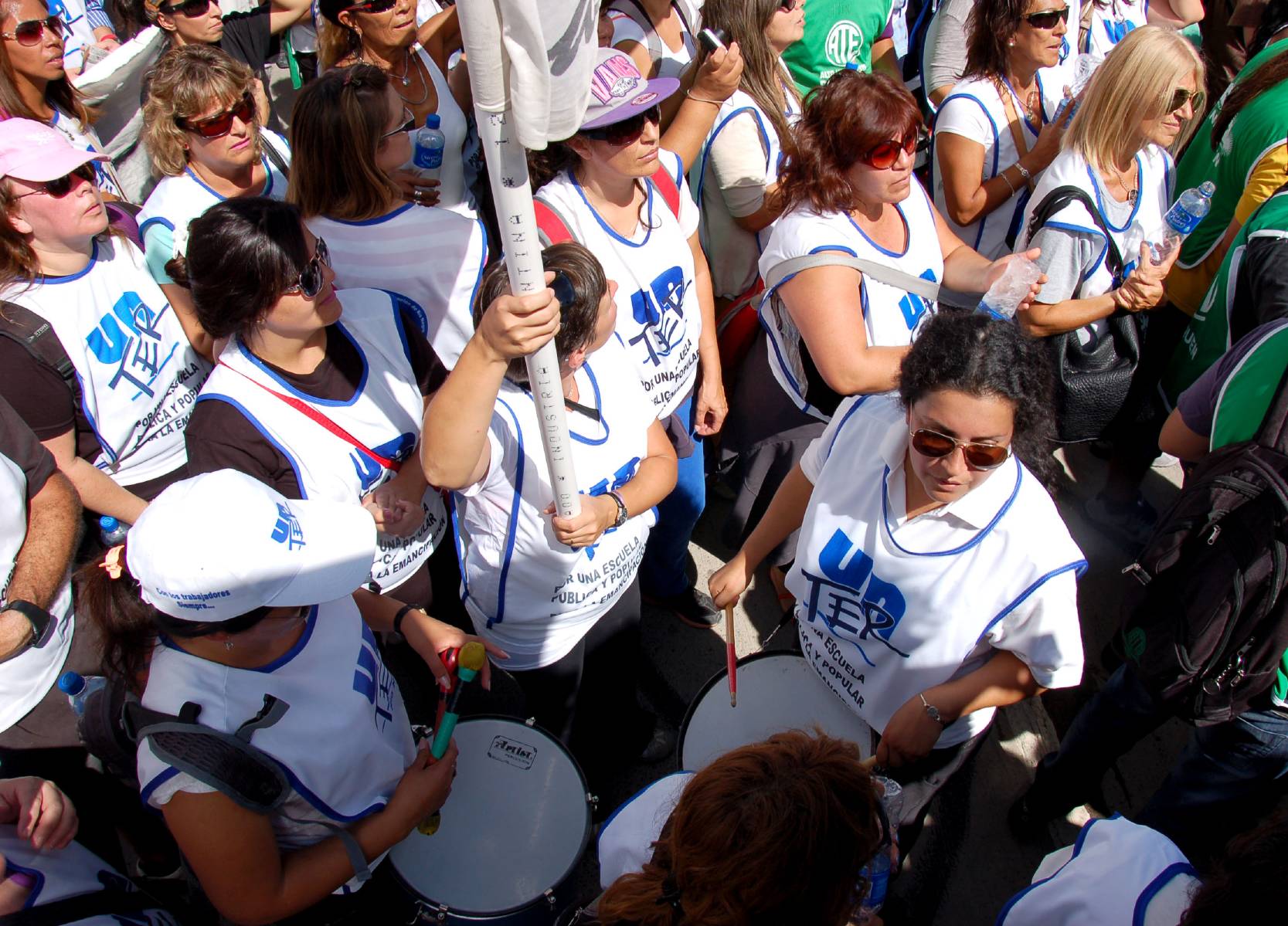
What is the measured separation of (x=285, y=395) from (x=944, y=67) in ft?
12.2

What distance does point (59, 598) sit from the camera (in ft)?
7.05

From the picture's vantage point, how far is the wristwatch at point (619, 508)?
85.9 inches

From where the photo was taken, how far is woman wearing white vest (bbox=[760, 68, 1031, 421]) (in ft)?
8.37

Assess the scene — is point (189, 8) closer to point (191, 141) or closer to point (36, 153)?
point (191, 141)

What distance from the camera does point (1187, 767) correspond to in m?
2.34

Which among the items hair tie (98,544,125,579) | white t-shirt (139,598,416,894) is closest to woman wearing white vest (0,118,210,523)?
hair tie (98,544,125,579)

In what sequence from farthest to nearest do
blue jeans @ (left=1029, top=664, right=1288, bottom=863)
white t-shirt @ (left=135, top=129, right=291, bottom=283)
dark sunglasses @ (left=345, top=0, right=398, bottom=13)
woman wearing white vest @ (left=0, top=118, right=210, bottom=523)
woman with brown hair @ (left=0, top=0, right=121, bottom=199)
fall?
dark sunglasses @ (left=345, top=0, right=398, bottom=13)
woman with brown hair @ (left=0, top=0, right=121, bottom=199)
white t-shirt @ (left=135, top=129, right=291, bottom=283)
woman wearing white vest @ (left=0, top=118, right=210, bottom=523)
blue jeans @ (left=1029, top=664, right=1288, bottom=863)

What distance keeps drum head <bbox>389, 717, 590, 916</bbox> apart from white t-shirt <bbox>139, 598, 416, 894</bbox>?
19cm

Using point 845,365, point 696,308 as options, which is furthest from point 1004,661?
point 696,308

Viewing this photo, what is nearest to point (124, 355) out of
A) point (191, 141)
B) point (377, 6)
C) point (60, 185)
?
point (60, 185)

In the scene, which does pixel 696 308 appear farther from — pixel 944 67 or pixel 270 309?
pixel 944 67

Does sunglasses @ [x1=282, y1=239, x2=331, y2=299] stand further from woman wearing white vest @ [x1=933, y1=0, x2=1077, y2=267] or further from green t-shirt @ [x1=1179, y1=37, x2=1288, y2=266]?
green t-shirt @ [x1=1179, y1=37, x2=1288, y2=266]

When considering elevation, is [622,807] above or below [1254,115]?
below

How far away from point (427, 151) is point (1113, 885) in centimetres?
311
